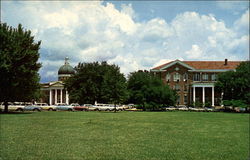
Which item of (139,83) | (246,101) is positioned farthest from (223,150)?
(139,83)

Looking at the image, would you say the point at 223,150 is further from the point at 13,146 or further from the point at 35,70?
the point at 35,70

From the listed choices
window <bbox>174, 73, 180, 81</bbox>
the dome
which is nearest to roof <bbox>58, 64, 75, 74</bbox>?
the dome

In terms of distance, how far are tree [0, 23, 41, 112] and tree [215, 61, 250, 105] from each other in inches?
1532

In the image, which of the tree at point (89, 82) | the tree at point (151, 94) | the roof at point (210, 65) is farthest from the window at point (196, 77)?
the tree at point (89, 82)

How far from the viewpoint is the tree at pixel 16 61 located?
40484 mm

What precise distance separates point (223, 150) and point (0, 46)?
3441 centimetres

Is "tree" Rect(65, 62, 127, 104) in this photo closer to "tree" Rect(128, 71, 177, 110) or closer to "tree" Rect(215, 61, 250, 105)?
"tree" Rect(128, 71, 177, 110)

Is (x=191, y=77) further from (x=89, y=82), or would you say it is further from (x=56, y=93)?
(x=56, y=93)

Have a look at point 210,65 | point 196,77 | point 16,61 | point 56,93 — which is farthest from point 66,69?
point 16,61

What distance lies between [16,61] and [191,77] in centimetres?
5588

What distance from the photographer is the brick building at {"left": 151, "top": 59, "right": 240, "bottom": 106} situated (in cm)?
8669

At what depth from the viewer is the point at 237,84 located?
63688 mm

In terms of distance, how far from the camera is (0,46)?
135ft

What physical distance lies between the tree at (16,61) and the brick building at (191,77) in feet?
162
